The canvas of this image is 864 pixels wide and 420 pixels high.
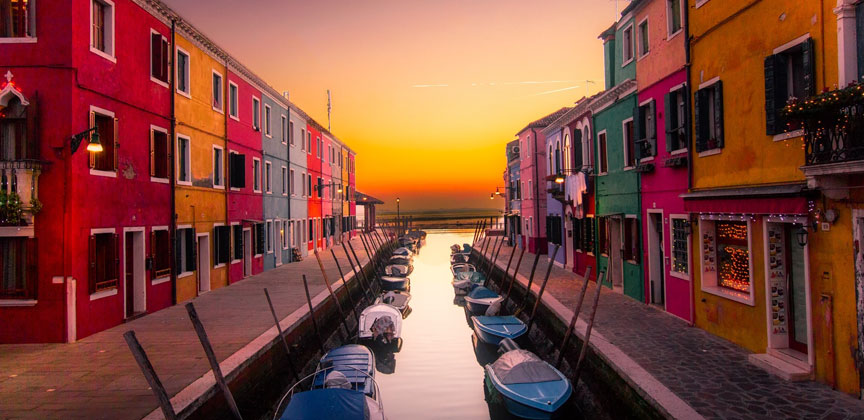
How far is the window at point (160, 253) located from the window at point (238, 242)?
5485mm

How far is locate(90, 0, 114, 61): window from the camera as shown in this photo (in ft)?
39.4

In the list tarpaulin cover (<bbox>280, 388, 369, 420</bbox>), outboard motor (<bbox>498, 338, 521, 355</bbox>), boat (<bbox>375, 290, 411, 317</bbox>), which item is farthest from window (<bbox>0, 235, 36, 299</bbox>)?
boat (<bbox>375, 290, 411, 317</bbox>)

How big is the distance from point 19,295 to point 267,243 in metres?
14.2

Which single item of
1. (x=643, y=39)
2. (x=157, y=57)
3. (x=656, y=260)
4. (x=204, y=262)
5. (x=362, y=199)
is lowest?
(x=204, y=262)

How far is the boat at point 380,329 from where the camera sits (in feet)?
49.8

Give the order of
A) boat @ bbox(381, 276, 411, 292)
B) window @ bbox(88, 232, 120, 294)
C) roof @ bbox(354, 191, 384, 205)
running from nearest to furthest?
1. window @ bbox(88, 232, 120, 294)
2. boat @ bbox(381, 276, 411, 292)
3. roof @ bbox(354, 191, 384, 205)

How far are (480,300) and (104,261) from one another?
11890mm

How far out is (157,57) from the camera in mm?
14664

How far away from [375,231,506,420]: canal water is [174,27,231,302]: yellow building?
732cm

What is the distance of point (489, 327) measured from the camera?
14227 millimetres

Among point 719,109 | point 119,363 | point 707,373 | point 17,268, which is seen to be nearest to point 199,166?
point 17,268

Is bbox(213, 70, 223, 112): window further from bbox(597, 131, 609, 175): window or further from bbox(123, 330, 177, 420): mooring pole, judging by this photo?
bbox(597, 131, 609, 175): window

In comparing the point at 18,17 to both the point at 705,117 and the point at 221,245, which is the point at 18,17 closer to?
the point at 221,245

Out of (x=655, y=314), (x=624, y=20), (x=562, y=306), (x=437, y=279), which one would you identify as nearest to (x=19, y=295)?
(x=562, y=306)
